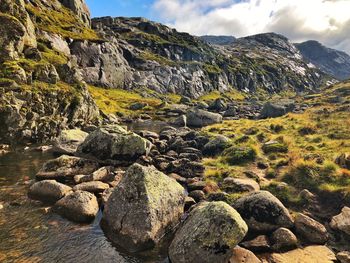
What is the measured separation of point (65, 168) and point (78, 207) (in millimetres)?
10544

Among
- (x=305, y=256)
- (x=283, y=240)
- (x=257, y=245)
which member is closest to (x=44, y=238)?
(x=257, y=245)

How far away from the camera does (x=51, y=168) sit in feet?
106

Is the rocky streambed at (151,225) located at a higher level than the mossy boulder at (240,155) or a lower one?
lower

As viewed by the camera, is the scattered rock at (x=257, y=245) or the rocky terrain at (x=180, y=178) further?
the scattered rock at (x=257, y=245)

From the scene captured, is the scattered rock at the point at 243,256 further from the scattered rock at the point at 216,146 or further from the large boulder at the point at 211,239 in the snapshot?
the scattered rock at the point at 216,146

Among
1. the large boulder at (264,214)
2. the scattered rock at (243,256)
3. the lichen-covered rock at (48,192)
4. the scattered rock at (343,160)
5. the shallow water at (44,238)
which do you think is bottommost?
the shallow water at (44,238)

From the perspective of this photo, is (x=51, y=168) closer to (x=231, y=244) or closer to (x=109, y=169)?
(x=109, y=169)

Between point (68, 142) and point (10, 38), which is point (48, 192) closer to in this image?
point (68, 142)

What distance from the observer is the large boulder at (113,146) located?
38.4m

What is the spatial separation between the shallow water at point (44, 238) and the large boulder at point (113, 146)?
41.2 ft

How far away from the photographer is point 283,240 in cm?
1998

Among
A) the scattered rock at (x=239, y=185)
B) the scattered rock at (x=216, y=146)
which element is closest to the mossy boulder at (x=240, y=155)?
the scattered rock at (x=216, y=146)

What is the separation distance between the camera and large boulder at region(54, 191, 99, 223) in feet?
73.9

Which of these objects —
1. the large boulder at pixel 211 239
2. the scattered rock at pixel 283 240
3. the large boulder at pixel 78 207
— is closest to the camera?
the large boulder at pixel 211 239
